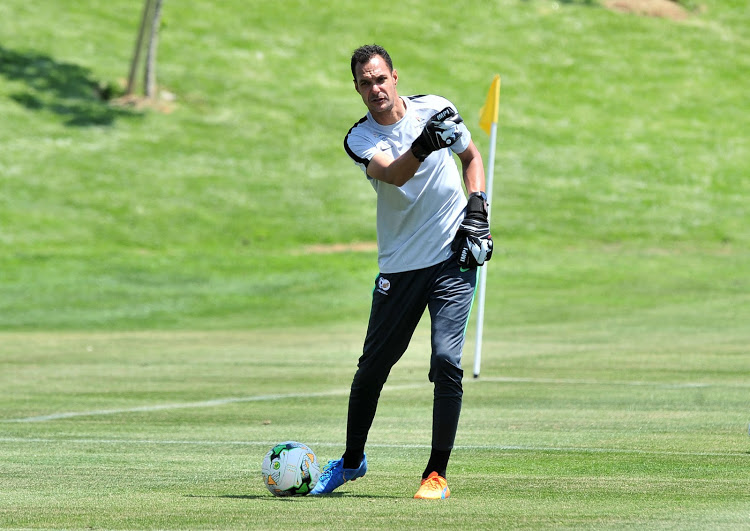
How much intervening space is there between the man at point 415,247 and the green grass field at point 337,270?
53 centimetres

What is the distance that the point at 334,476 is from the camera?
7.59 m

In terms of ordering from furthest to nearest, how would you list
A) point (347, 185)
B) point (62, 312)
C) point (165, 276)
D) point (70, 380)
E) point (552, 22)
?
point (552, 22), point (347, 185), point (165, 276), point (62, 312), point (70, 380)

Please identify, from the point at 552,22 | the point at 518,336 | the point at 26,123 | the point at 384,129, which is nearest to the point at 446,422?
the point at 384,129

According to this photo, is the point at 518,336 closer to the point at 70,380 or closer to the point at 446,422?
the point at 70,380

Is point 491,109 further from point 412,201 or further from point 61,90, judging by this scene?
point 61,90

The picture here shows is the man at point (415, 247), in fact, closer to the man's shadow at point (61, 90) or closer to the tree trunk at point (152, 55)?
the tree trunk at point (152, 55)

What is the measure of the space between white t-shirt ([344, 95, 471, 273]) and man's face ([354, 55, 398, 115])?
0.62ft

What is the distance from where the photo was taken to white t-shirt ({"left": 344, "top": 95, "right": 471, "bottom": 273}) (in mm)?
7438

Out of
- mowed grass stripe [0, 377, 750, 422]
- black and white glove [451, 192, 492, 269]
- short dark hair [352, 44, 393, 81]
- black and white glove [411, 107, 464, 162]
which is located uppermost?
short dark hair [352, 44, 393, 81]

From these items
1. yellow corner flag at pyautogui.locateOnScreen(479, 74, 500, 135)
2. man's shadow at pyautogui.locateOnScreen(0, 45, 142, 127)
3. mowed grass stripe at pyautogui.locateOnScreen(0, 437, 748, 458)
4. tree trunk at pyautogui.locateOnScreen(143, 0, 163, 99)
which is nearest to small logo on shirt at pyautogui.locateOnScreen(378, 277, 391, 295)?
mowed grass stripe at pyautogui.locateOnScreen(0, 437, 748, 458)

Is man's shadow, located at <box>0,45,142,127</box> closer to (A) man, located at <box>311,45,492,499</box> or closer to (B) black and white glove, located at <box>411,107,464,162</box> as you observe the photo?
(A) man, located at <box>311,45,492,499</box>

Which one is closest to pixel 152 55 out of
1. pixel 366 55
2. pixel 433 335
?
pixel 366 55

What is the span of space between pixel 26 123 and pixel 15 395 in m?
29.5

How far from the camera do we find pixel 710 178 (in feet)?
139
